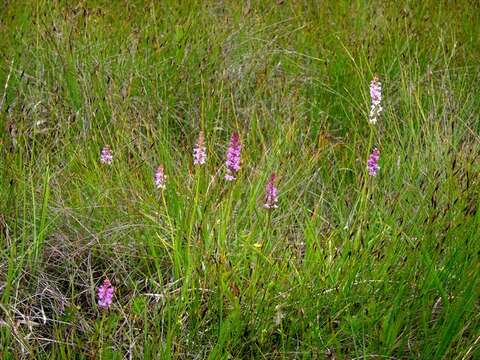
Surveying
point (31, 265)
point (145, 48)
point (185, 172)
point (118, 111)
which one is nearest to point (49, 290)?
A: point (31, 265)

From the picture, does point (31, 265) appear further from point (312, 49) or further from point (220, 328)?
point (312, 49)

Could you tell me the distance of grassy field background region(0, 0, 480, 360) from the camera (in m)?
1.93

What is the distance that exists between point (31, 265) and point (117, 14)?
2.10 m

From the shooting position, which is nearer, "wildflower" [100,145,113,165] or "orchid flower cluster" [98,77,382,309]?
"orchid flower cluster" [98,77,382,309]

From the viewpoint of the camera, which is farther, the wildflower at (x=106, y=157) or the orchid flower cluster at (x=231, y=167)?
the wildflower at (x=106, y=157)

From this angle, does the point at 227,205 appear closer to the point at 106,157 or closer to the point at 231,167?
the point at 231,167

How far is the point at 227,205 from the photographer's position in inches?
82.4

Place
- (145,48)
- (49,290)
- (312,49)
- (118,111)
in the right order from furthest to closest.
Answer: (312,49)
(145,48)
(118,111)
(49,290)

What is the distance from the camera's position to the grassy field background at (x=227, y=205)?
1.93m

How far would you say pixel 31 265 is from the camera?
222 centimetres

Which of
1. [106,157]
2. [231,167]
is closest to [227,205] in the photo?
[231,167]

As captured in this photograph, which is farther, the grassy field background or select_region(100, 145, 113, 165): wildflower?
select_region(100, 145, 113, 165): wildflower

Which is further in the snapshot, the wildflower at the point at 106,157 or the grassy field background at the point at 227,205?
the wildflower at the point at 106,157

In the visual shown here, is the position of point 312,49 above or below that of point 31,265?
above
